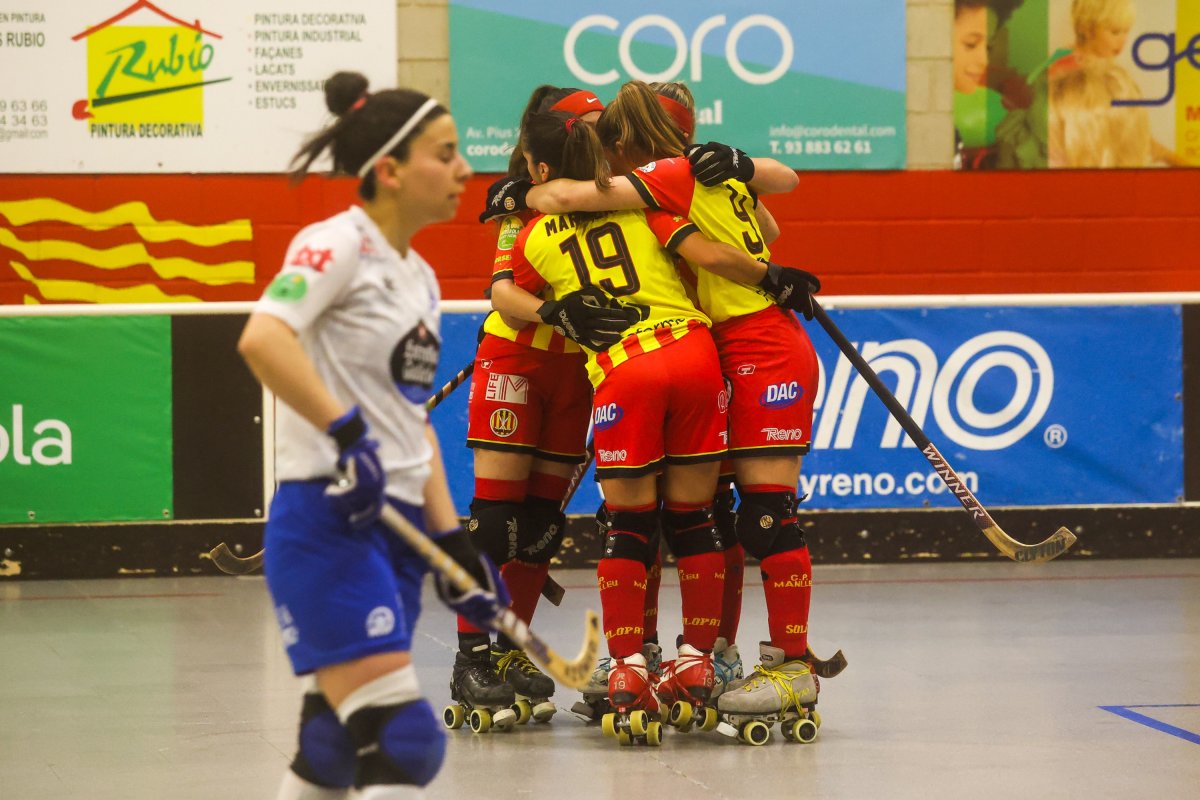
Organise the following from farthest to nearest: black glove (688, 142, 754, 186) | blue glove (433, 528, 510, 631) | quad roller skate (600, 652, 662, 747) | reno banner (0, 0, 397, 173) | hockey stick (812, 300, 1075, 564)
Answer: reno banner (0, 0, 397, 173) < hockey stick (812, 300, 1075, 564) < black glove (688, 142, 754, 186) < quad roller skate (600, 652, 662, 747) < blue glove (433, 528, 510, 631)

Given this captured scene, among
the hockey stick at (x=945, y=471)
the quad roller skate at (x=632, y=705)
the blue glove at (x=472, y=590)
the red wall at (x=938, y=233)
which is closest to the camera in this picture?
the blue glove at (x=472, y=590)

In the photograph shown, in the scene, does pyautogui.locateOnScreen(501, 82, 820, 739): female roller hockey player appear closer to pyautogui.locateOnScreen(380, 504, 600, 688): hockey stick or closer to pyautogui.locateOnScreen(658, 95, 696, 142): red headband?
pyautogui.locateOnScreen(658, 95, 696, 142): red headband

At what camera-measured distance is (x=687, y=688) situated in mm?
3873

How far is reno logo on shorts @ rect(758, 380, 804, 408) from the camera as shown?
3.91 m

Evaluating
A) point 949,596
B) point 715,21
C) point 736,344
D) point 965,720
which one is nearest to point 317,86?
point 715,21

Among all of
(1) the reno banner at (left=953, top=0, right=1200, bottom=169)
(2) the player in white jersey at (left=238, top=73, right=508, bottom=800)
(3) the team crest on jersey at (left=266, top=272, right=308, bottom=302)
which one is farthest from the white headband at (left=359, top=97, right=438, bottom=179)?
(1) the reno banner at (left=953, top=0, right=1200, bottom=169)

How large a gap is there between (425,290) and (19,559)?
482 cm

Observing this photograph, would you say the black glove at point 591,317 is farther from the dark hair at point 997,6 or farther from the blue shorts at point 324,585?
the dark hair at point 997,6

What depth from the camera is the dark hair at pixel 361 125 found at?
236cm

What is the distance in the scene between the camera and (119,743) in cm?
387

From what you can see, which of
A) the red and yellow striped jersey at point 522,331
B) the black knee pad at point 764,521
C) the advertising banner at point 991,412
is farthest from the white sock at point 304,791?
the advertising banner at point 991,412

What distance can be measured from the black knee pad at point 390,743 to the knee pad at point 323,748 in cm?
6

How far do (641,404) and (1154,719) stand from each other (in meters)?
1.51

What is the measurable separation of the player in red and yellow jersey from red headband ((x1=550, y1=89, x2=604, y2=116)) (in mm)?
79
